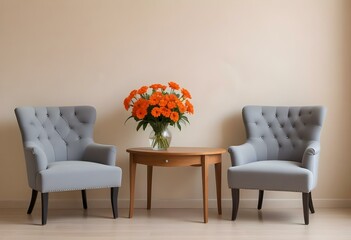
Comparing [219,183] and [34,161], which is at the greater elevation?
[34,161]

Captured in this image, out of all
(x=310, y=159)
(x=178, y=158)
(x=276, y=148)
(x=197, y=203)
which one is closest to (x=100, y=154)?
(x=178, y=158)

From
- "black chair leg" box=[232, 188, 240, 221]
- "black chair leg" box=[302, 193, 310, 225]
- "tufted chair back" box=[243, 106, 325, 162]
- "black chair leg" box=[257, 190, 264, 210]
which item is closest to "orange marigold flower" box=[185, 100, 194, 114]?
"tufted chair back" box=[243, 106, 325, 162]

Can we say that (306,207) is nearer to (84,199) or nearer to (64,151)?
(84,199)

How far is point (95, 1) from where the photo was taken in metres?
4.81

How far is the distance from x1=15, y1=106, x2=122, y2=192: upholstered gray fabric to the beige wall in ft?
0.74

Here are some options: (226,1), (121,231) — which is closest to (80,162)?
(121,231)

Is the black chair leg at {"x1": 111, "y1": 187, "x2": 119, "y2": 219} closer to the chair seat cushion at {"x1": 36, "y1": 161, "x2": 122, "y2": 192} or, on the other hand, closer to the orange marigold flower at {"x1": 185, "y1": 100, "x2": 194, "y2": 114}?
the chair seat cushion at {"x1": 36, "y1": 161, "x2": 122, "y2": 192}

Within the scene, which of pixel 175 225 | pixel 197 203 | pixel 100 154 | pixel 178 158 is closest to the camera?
pixel 175 225

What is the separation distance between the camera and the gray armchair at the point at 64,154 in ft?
13.1

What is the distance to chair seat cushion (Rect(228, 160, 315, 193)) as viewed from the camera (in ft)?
12.9

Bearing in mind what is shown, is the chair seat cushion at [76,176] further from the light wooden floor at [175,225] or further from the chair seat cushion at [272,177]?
→ the chair seat cushion at [272,177]

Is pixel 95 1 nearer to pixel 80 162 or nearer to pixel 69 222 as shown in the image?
pixel 80 162

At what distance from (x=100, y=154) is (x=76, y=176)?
0.44 m

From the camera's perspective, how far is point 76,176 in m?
4.01
